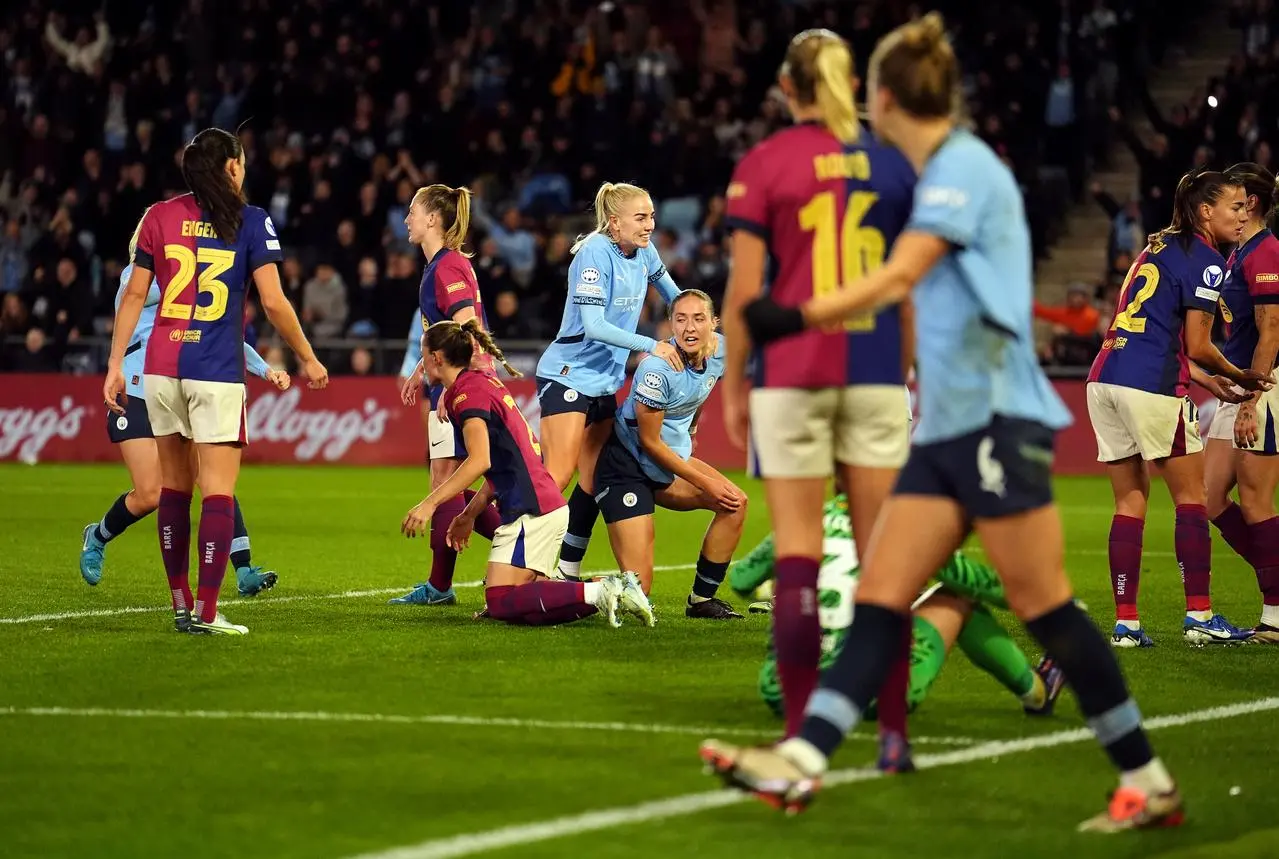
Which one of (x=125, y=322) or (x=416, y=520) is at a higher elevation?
(x=125, y=322)

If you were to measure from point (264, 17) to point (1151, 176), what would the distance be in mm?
13471

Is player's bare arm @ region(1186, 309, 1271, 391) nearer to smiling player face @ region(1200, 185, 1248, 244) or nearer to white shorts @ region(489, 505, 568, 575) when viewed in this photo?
smiling player face @ region(1200, 185, 1248, 244)

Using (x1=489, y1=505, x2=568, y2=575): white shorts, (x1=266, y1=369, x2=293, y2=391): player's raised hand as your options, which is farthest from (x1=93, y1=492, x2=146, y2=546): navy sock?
(x1=489, y1=505, x2=568, y2=575): white shorts

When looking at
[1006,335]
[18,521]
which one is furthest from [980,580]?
[18,521]

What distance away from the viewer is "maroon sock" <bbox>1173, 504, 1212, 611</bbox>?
9398 mm

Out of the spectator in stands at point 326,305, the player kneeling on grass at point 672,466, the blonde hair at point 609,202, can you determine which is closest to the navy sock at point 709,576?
the player kneeling on grass at point 672,466

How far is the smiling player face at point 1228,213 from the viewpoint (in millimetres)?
9172

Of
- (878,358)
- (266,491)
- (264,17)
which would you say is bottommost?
(266,491)

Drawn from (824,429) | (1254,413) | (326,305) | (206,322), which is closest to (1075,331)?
(326,305)

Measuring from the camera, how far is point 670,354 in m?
9.59

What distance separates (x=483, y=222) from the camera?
2566 centimetres

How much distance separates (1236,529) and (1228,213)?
172 centimetres

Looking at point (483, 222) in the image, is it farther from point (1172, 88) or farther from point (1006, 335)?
point (1006, 335)

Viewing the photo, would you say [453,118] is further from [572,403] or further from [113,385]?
[113,385]
